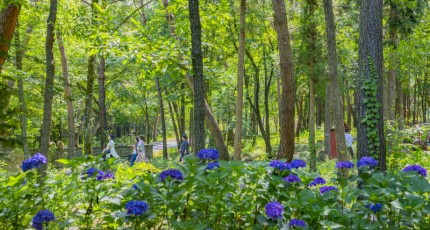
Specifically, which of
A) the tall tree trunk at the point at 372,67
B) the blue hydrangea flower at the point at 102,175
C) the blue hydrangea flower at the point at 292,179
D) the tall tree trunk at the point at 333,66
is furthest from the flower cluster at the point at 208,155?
the tall tree trunk at the point at 333,66

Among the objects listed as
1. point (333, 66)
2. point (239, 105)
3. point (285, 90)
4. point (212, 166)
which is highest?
point (333, 66)

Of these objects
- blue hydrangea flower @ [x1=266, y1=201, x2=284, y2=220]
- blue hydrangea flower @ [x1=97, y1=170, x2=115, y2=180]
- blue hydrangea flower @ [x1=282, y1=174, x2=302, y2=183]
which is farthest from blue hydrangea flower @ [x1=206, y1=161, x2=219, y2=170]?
blue hydrangea flower @ [x1=97, y1=170, x2=115, y2=180]

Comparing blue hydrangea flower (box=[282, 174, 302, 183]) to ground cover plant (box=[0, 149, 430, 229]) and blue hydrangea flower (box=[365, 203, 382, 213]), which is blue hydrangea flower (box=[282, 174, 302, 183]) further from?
blue hydrangea flower (box=[365, 203, 382, 213])

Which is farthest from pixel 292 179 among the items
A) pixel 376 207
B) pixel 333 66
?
pixel 333 66

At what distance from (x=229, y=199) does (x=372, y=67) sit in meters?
3.74

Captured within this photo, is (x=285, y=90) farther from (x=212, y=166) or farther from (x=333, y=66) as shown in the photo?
(x=212, y=166)

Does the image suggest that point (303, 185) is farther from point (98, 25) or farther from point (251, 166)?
point (98, 25)

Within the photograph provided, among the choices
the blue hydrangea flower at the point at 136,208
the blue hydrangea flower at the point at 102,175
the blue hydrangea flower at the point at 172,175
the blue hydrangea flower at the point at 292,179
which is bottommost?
the blue hydrangea flower at the point at 136,208

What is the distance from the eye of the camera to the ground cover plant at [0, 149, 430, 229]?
3.12 metres

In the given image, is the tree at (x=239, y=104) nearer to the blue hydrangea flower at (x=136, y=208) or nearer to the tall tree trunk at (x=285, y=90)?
the tall tree trunk at (x=285, y=90)

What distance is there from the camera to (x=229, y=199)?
3477mm

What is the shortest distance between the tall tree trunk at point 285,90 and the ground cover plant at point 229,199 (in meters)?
5.44

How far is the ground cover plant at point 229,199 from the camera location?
312 centimetres

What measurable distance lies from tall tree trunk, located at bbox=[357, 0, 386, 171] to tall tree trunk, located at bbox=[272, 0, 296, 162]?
2999 millimetres
